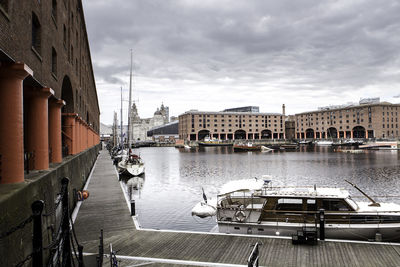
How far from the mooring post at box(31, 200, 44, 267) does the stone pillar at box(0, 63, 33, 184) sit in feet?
16.1

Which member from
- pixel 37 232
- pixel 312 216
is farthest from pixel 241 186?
pixel 37 232

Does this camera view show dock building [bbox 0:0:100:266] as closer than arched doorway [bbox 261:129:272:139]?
Yes

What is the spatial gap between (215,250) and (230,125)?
164549 millimetres

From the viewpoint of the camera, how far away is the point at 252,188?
1758cm

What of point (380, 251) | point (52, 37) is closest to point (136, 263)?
point (380, 251)

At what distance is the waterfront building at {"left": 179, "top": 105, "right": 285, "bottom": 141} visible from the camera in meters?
170

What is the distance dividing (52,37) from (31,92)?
26.2 feet

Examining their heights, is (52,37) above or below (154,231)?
above

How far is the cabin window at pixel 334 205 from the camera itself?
16.5 metres

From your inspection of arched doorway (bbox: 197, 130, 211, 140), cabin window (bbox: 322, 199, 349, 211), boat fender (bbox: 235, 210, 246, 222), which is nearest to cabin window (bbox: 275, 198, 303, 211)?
cabin window (bbox: 322, 199, 349, 211)

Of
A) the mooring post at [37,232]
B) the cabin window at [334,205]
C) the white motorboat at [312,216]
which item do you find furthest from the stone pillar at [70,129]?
the mooring post at [37,232]

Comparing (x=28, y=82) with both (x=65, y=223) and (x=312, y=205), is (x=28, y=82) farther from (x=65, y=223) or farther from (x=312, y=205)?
(x=312, y=205)

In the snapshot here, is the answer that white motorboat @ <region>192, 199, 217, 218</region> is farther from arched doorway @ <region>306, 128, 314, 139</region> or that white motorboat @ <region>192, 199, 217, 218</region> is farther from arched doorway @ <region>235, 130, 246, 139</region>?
arched doorway @ <region>306, 128, 314, 139</region>

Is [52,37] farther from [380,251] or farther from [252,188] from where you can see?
[380,251]
